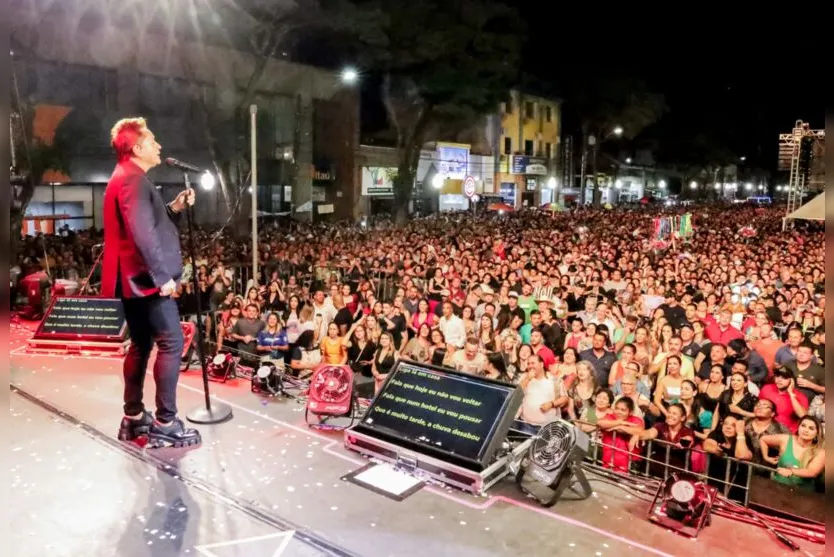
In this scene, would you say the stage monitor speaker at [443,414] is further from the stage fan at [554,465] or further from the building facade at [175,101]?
the building facade at [175,101]

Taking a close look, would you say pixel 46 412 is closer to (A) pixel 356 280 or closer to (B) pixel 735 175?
(A) pixel 356 280

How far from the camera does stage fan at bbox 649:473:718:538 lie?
174 inches

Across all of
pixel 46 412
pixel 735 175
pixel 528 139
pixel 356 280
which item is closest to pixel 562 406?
pixel 46 412

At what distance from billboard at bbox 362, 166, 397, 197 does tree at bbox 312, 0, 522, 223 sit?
1.57 m

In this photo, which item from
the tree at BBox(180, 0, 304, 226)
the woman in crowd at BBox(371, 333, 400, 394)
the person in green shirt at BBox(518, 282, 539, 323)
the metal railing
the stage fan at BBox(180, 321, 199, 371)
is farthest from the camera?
the tree at BBox(180, 0, 304, 226)

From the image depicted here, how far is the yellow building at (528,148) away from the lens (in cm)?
4644

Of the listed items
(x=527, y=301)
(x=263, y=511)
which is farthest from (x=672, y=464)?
(x=527, y=301)

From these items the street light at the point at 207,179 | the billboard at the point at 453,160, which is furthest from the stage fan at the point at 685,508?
the billboard at the point at 453,160

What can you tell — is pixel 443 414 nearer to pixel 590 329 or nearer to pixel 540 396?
pixel 540 396

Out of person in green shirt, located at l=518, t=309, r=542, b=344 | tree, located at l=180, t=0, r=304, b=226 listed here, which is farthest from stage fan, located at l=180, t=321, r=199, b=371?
tree, located at l=180, t=0, r=304, b=226

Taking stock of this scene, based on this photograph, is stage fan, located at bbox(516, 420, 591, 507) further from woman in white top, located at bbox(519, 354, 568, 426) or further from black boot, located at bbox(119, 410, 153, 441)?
black boot, located at bbox(119, 410, 153, 441)

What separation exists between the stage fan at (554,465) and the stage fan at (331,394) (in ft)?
5.43

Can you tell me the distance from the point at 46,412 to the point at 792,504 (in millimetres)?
5712

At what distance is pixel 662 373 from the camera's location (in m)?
7.16
